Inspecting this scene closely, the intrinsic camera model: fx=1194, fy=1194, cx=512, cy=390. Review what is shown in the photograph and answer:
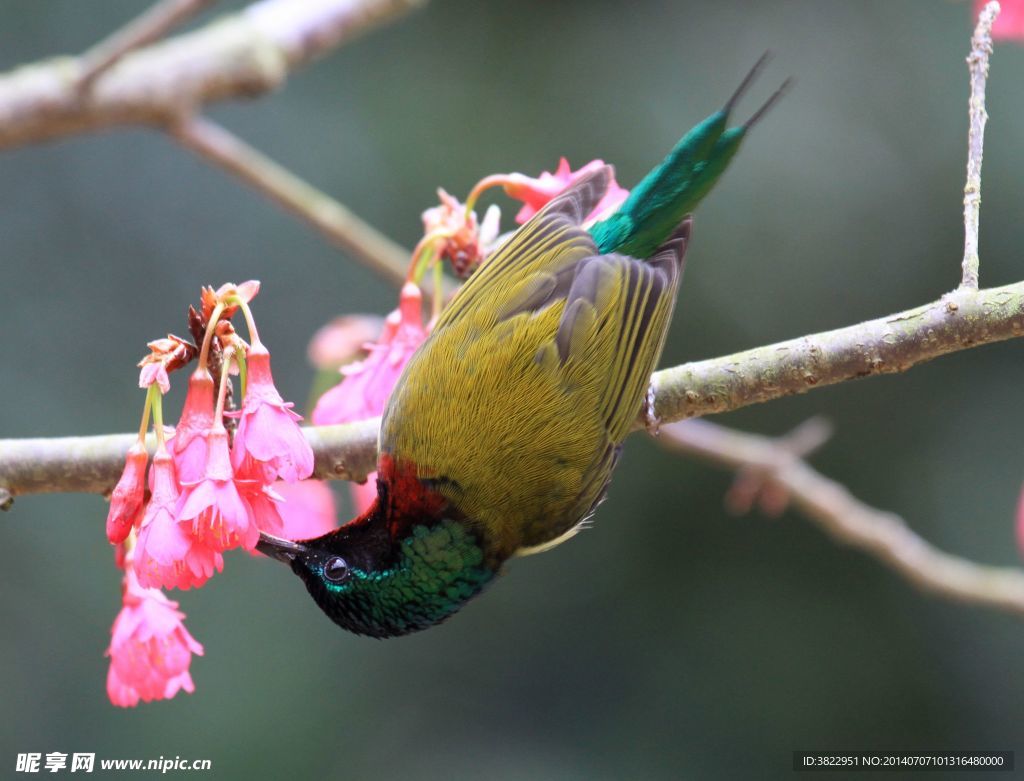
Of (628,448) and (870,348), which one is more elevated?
(628,448)

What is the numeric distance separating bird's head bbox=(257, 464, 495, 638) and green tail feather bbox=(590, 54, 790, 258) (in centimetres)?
55

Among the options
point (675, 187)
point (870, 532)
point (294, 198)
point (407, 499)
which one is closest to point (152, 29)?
point (294, 198)

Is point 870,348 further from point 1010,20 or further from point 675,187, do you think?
point 1010,20

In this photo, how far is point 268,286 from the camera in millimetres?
4312

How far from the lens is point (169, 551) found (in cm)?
119

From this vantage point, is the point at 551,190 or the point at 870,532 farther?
the point at 870,532

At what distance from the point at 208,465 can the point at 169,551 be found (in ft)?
0.32

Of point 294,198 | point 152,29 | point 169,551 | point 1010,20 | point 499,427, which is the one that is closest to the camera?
point 169,551

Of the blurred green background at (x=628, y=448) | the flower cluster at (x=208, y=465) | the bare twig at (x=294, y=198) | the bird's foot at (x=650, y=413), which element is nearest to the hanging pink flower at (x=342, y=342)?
the bare twig at (x=294, y=198)

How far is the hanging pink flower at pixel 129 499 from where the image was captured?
4.13ft

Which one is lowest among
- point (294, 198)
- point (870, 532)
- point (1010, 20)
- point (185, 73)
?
point (870, 532)

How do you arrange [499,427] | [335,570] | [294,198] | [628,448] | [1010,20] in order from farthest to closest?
[628,448] < [294,198] < [1010,20] < [499,427] < [335,570]

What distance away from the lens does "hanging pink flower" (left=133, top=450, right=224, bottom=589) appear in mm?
1190

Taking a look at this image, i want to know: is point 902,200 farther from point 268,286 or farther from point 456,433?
point 456,433
